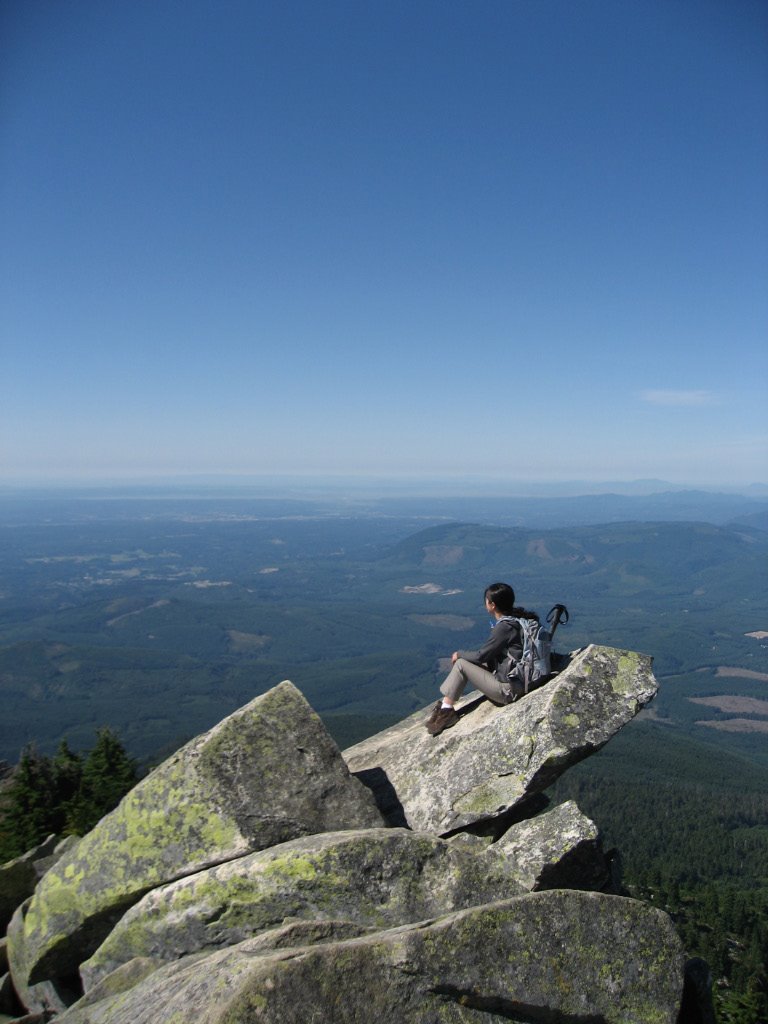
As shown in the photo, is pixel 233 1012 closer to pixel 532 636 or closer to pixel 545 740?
pixel 545 740

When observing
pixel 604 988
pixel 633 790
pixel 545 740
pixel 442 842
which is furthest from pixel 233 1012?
pixel 633 790

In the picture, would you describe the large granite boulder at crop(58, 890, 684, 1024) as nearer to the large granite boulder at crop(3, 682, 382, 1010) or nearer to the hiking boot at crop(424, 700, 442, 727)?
the large granite boulder at crop(3, 682, 382, 1010)

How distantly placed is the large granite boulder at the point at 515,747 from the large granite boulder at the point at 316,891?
1830 mm

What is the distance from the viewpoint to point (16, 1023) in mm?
9883

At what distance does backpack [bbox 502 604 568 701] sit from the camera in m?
12.7

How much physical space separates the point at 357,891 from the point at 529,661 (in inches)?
230

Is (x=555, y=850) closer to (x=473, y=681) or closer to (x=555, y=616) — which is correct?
(x=473, y=681)

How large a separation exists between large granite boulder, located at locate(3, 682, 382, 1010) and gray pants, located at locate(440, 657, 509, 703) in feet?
10.1

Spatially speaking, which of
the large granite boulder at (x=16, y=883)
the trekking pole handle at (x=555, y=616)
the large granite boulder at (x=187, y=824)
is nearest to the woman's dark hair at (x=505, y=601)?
the trekking pole handle at (x=555, y=616)

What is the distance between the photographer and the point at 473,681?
13.0 meters

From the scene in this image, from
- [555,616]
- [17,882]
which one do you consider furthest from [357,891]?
[17,882]

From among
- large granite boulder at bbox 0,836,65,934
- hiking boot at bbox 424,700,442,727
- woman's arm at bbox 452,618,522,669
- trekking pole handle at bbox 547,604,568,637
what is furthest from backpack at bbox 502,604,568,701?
large granite boulder at bbox 0,836,65,934

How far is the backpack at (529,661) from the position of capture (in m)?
12.7

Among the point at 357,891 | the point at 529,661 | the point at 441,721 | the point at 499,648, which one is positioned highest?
the point at 499,648
